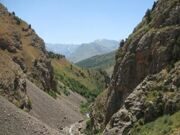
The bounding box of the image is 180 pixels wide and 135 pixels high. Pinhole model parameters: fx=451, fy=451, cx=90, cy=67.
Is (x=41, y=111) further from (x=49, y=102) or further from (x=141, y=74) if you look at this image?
(x=141, y=74)

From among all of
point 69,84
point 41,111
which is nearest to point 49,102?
point 41,111

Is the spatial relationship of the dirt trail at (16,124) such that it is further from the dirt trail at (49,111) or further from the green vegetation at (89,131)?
the dirt trail at (49,111)

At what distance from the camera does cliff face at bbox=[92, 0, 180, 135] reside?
69.0 metres

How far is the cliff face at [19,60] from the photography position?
92188 millimetres

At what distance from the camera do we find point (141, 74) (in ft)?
260

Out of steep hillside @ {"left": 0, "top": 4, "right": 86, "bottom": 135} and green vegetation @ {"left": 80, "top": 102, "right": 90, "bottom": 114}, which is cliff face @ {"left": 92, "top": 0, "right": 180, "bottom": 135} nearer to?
steep hillside @ {"left": 0, "top": 4, "right": 86, "bottom": 135}

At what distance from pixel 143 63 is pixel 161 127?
22.5 meters

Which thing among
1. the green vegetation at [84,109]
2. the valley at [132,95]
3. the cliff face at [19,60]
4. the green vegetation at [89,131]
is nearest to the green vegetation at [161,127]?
the valley at [132,95]

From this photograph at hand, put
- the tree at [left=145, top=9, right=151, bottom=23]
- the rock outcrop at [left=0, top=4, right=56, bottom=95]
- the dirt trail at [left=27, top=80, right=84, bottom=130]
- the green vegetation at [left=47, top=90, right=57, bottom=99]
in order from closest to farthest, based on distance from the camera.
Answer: the tree at [left=145, top=9, right=151, bottom=23]
the dirt trail at [left=27, top=80, right=84, bottom=130]
the rock outcrop at [left=0, top=4, right=56, bottom=95]
the green vegetation at [left=47, top=90, right=57, bottom=99]

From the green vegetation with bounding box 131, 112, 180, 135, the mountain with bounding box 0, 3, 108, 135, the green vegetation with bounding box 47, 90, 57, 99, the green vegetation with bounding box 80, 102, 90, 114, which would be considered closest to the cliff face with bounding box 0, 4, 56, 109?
the mountain with bounding box 0, 3, 108, 135

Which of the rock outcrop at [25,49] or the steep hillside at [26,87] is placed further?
the rock outcrop at [25,49]

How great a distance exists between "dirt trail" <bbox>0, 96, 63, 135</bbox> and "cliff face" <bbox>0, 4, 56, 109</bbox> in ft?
52.2

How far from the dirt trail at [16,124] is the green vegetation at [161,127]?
606 inches

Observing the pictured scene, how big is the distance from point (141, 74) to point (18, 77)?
99.9 ft
